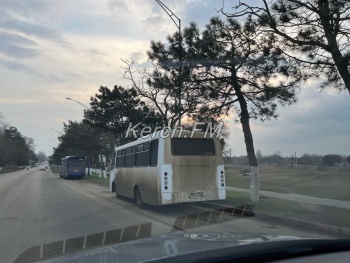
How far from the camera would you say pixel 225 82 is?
16.0 metres

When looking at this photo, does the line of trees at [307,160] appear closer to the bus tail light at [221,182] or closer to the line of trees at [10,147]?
the bus tail light at [221,182]

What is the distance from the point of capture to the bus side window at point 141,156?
16.4 meters

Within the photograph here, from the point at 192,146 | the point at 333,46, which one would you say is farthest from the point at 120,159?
the point at 333,46

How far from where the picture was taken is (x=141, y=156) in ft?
56.2

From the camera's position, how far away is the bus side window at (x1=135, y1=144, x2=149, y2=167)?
16.4 metres

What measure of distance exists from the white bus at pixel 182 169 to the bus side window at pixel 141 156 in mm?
39

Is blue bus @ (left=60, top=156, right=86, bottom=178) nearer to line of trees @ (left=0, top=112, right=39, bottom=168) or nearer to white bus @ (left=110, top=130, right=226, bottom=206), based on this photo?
white bus @ (left=110, top=130, right=226, bottom=206)

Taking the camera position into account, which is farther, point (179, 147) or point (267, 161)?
point (267, 161)

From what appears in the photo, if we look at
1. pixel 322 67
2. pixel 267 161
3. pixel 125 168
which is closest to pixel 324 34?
pixel 322 67

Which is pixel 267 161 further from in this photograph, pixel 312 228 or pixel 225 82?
pixel 312 228

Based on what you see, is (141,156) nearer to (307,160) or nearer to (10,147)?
(307,160)

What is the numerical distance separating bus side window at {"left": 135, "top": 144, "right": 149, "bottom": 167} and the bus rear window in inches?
67.8

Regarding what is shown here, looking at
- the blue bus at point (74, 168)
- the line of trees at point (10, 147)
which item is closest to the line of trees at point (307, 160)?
the blue bus at point (74, 168)

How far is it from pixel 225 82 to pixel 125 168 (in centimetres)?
655
